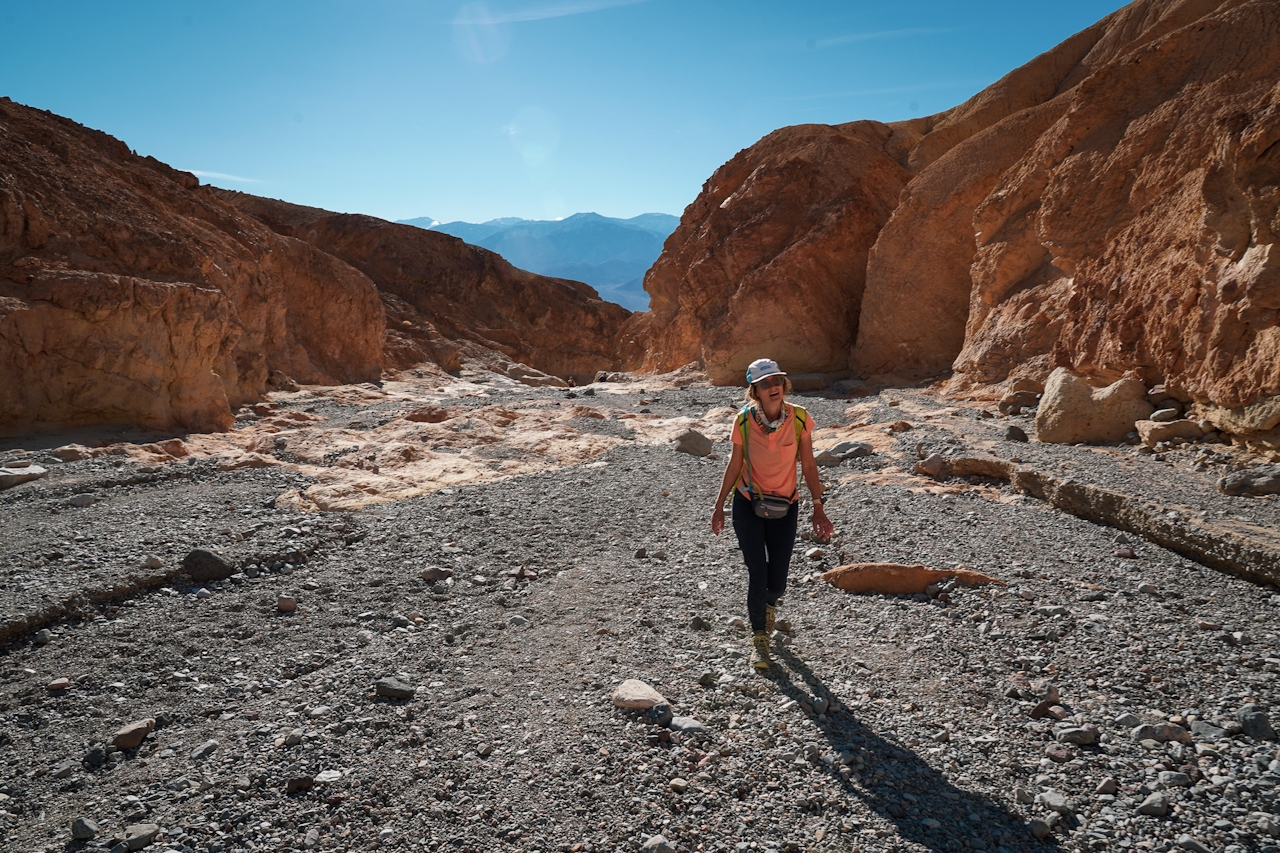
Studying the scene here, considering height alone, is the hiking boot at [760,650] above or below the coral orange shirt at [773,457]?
below

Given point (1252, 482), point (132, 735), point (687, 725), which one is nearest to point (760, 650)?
point (687, 725)

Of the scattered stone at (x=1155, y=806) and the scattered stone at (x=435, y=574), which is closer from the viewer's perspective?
the scattered stone at (x=1155, y=806)

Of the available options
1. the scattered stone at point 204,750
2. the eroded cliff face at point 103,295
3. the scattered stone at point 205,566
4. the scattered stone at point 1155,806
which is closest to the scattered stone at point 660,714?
the scattered stone at point 1155,806

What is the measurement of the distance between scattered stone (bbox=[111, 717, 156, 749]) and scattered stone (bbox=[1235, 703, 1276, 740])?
590cm

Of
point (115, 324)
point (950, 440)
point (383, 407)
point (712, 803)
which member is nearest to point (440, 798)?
point (712, 803)

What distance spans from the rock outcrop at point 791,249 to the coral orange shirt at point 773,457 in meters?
20.6

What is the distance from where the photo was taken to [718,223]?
2970 centimetres

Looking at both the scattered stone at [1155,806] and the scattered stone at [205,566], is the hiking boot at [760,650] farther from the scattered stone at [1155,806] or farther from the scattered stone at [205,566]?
the scattered stone at [205,566]

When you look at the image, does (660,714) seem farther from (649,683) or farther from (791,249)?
(791,249)

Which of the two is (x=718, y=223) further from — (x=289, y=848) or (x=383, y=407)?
(x=289, y=848)

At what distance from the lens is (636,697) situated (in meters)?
3.83

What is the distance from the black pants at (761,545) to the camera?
13.5 ft

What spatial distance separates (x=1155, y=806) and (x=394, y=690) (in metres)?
4.00

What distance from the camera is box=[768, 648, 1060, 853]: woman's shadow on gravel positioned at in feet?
8.82
